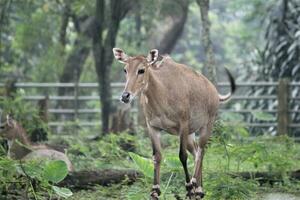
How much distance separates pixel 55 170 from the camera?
8016mm

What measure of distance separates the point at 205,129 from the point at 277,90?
9.47m

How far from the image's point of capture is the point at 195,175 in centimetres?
921

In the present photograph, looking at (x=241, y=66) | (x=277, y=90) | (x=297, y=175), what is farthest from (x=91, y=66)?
(x=297, y=175)

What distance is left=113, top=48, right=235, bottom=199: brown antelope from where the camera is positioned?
348 inches

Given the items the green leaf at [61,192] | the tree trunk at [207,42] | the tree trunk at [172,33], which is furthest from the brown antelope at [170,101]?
the tree trunk at [172,33]

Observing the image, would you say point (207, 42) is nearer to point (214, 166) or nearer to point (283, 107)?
point (214, 166)

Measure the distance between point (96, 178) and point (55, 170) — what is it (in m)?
2.29

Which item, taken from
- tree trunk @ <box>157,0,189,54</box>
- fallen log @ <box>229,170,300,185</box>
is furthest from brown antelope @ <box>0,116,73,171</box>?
tree trunk @ <box>157,0,189,54</box>

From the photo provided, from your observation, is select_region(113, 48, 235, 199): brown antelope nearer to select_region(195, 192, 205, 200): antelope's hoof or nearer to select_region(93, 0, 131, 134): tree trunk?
select_region(195, 192, 205, 200): antelope's hoof

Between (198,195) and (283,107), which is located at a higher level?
(283,107)

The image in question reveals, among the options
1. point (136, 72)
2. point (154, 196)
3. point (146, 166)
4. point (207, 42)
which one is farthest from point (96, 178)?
point (207, 42)

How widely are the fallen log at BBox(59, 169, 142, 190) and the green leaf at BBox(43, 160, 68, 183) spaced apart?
1791 millimetres

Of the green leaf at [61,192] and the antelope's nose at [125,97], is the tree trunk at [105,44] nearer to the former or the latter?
the antelope's nose at [125,97]

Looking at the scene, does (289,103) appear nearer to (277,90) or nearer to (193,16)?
(277,90)
